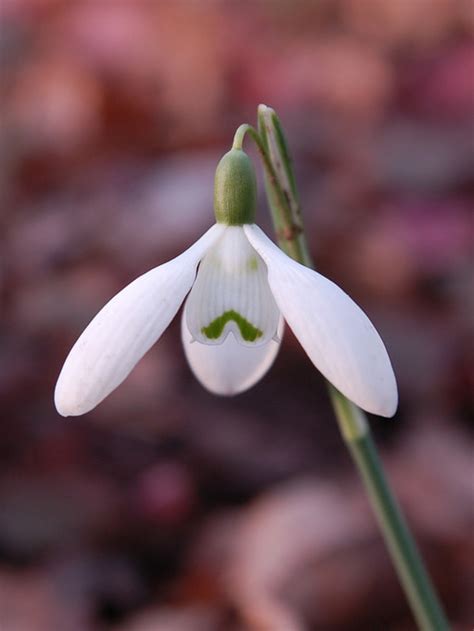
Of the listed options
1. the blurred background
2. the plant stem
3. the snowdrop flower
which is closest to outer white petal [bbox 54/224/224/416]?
the snowdrop flower

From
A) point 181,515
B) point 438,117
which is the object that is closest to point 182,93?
point 438,117

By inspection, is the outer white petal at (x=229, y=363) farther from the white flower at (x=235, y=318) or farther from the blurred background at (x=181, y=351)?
the blurred background at (x=181, y=351)

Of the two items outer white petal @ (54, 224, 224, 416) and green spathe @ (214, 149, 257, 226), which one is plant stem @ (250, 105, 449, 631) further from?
outer white petal @ (54, 224, 224, 416)

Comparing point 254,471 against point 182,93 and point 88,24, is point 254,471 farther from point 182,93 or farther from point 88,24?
point 88,24

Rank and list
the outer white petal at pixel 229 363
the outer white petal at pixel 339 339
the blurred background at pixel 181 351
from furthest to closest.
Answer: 1. the blurred background at pixel 181 351
2. the outer white petal at pixel 229 363
3. the outer white petal at pixel 339 339

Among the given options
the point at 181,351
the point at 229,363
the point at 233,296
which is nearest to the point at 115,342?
the point at 233,296

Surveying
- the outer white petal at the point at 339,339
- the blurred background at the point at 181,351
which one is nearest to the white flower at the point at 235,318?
the outer white petal at the point at 339,339

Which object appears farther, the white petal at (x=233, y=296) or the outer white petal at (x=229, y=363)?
the outer white petal at (x=229, y=363)
